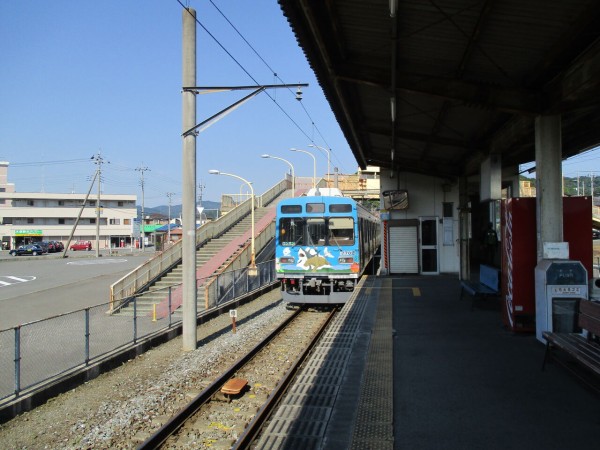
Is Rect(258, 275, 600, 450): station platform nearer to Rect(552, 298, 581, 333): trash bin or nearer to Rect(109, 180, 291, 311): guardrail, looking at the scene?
Rect(552, 298, 581, 333): trash bin

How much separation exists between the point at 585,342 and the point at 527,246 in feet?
10.6

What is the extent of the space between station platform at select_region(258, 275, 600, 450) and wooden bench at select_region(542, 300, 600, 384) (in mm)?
522

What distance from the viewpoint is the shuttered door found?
2095cm

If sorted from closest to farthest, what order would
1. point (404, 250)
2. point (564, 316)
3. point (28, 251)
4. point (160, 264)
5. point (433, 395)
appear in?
point (433, 395), point (564, 316), point (404, 250), point (160, 264), point (28, 251)

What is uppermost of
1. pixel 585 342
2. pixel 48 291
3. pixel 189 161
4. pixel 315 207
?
pixel 189 161

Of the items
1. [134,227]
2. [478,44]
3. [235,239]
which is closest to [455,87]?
[478,44]

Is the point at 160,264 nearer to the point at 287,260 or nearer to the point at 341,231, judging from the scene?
the point at 287,260

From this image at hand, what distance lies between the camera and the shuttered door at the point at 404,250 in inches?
825

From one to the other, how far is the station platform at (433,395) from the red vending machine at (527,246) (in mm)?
537

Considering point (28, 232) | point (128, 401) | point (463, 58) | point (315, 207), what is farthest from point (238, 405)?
point (28, 232)

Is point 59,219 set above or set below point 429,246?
above

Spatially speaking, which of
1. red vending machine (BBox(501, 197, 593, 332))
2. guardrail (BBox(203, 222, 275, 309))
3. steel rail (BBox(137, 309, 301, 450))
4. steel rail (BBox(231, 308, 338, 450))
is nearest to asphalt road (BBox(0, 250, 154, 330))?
guardrail (BBox(203, 222, 275, 309))

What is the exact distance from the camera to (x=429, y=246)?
2081cm

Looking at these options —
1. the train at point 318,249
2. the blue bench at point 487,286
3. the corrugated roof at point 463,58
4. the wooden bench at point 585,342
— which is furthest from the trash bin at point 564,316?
the train at point 318,249
